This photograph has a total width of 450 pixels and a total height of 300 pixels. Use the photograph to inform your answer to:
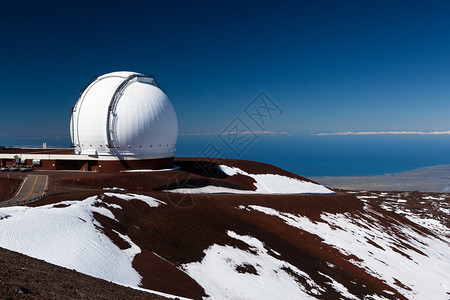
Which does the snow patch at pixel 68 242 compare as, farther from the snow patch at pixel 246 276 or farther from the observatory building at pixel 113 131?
the observatory building at pixel 113 131

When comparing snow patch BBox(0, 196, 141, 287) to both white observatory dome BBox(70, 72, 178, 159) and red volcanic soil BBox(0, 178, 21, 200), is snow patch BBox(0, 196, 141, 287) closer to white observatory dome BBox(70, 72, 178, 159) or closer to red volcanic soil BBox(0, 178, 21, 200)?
red volcanic soil BBox(0, 178, 21, 200)

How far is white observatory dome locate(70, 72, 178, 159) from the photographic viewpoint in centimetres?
3656

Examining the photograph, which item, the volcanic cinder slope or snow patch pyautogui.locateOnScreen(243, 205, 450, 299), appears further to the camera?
snow patch pyautogui.locateOnScreen(243, 205, 450, 299)

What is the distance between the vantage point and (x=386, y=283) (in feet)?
73.6

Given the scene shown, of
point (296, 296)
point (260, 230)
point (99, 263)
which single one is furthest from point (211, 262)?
point (260, 230)

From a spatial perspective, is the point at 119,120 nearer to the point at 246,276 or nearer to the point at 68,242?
the point at 68,242

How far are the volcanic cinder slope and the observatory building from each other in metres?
3.57

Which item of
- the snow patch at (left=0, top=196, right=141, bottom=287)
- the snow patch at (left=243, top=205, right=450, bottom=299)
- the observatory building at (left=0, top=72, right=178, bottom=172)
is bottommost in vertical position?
the snow patch at (left=243, top=205, right=450, bottom=299)

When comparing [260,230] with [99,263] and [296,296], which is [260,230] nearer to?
[296,296]

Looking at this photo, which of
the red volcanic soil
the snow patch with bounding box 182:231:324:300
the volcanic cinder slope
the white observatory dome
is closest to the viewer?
the volcanic cinder slope

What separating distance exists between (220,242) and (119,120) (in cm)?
2251

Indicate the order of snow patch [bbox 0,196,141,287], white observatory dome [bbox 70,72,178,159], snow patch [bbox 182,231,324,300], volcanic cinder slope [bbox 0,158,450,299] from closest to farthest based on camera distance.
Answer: snow patch [bbox 0,196,141,287]
volcanic cinder slope [bbox 0,158,450,299]
snow patch [bbox 182,231,324,300]
white observatory dome [bbox 70,72,178,159]

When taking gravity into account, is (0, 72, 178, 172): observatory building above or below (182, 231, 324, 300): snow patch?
above

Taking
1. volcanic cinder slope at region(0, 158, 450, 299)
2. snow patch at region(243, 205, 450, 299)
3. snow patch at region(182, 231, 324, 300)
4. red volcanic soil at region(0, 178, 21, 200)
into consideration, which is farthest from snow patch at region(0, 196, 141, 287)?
snow patch at region(243, 205, 450, 299)
